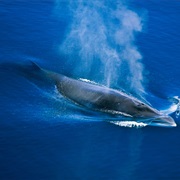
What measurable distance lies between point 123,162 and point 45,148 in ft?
19.8

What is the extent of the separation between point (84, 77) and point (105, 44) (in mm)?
11474

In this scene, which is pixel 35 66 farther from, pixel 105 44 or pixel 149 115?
pixel 149 115

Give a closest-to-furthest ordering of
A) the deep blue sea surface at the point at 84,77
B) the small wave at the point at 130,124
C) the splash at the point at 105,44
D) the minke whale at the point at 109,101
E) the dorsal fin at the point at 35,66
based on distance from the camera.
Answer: the deep blue sea surface at the point at 84,77 < the small wave at the point at 130,124 < the minke whale at the point at 109,101 < the splash at the point at 105,44 < the dorsal fin at the point at 35,66

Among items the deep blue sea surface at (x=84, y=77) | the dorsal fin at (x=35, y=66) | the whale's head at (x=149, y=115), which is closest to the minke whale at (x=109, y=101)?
the whale's head at (x=149, y=115)

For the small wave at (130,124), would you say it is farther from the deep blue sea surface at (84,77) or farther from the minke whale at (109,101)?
the deep blue sea surface at (84,77)

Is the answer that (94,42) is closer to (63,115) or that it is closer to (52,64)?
(52,64)

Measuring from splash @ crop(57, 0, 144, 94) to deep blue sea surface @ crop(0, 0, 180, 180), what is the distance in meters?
0.12

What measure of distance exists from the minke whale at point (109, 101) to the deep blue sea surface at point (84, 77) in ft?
3.01

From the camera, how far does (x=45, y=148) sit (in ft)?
111

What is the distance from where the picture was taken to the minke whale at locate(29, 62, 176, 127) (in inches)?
1503

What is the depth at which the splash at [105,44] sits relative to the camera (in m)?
49.0

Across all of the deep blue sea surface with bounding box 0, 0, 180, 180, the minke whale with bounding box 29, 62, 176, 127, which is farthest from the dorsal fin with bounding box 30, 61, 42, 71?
the minke whale with bounding box 29, 62, 176, 127

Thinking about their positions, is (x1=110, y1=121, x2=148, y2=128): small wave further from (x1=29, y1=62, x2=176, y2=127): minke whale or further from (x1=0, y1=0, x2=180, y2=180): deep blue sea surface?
(x1=0, y1=0, x2=180, y2=180): deep blue sea surface

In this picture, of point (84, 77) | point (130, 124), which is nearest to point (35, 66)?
point (84, 77)
